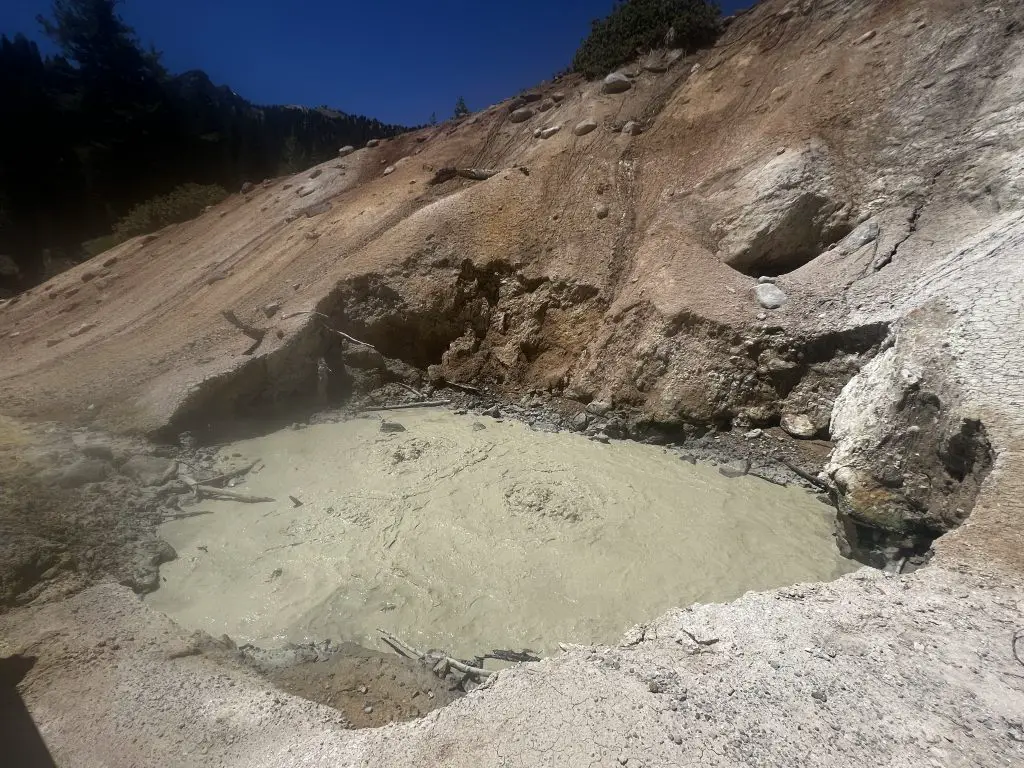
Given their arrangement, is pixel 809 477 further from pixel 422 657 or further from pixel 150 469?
pixel 150 469

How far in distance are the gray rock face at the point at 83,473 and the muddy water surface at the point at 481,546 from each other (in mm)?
1030

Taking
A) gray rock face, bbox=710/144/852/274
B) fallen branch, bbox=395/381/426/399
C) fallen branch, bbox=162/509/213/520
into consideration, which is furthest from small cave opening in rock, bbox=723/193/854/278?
fallen branch, bbox=162/509/213/520

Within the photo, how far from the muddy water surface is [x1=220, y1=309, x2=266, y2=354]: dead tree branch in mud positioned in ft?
6.24

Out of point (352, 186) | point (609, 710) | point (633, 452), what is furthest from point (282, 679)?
point (352, 186)

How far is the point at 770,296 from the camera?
6.64 m

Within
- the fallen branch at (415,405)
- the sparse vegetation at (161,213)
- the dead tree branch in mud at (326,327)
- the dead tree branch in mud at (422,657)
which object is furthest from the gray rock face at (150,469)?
the sparse vegetation at (161,213)

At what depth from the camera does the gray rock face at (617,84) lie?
11.7 meters

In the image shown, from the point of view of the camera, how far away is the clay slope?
181 inches

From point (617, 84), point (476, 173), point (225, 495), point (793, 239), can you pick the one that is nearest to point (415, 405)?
point (225, 495)

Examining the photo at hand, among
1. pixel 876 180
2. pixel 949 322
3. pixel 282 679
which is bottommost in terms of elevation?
pixel 282 679

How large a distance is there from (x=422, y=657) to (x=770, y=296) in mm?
6035

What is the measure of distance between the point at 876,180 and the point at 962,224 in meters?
1.59

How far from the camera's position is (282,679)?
3482mm

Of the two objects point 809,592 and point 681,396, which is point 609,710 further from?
point 681,396
